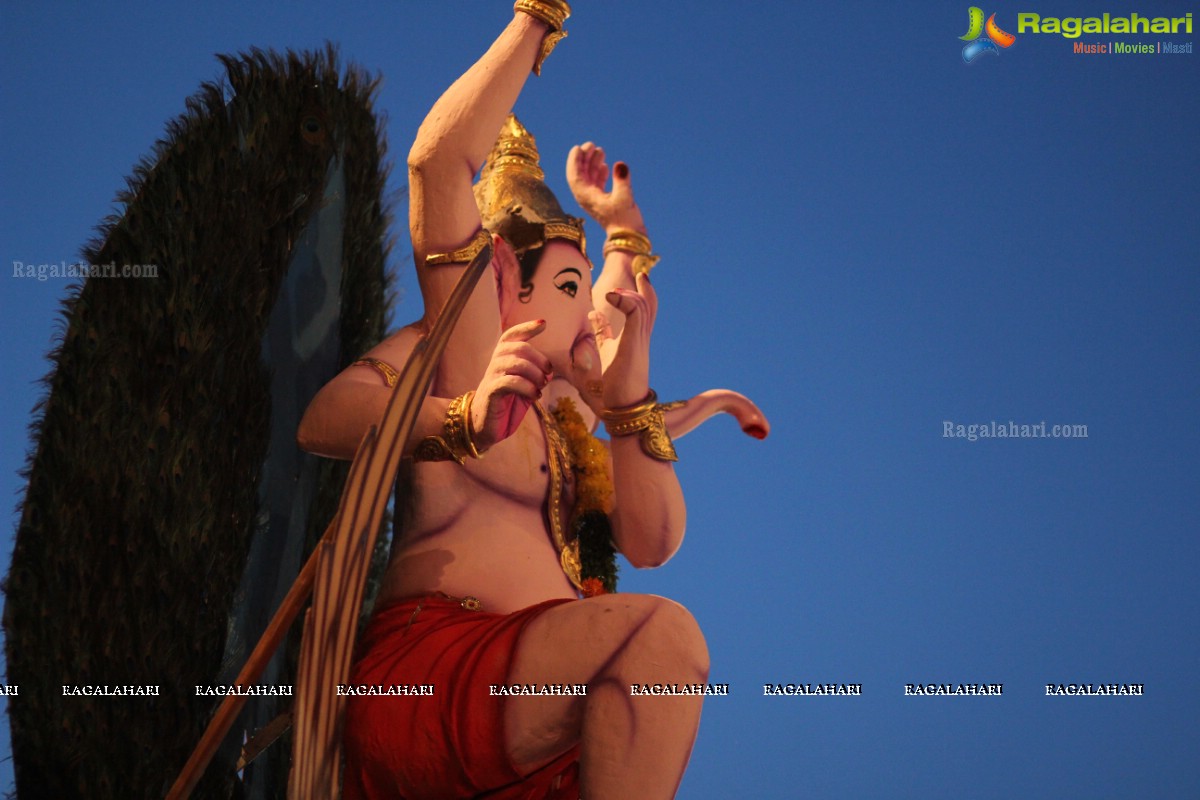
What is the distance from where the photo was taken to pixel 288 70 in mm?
2506

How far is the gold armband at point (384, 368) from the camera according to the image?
86.2 inches

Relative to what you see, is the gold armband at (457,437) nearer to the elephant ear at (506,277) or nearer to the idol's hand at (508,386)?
the idol's hand at (508,386)

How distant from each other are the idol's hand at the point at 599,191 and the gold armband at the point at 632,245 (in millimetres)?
15

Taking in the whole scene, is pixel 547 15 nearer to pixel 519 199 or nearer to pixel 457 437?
pixel 519 199

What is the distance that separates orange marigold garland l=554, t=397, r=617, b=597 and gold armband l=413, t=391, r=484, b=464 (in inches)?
14.3

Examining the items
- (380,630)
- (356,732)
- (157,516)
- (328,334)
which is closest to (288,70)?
(328,334)

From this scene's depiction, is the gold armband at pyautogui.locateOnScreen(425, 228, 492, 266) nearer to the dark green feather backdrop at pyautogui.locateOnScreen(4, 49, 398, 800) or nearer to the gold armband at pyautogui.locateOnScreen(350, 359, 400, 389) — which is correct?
the gold armband at pyautogui.locateOnScreen(350, 359, 400, 389)

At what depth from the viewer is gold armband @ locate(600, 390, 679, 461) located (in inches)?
94.0

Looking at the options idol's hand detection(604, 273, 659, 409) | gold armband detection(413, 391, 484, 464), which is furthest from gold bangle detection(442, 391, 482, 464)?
idol's hand detection(604, 273, 659, 409)

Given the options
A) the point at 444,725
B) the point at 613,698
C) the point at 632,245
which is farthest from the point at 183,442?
the point at 632,245

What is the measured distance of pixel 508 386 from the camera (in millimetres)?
1991

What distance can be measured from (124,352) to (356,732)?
739 mm

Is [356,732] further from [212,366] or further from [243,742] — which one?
[212,366]

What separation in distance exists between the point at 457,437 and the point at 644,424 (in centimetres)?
42
